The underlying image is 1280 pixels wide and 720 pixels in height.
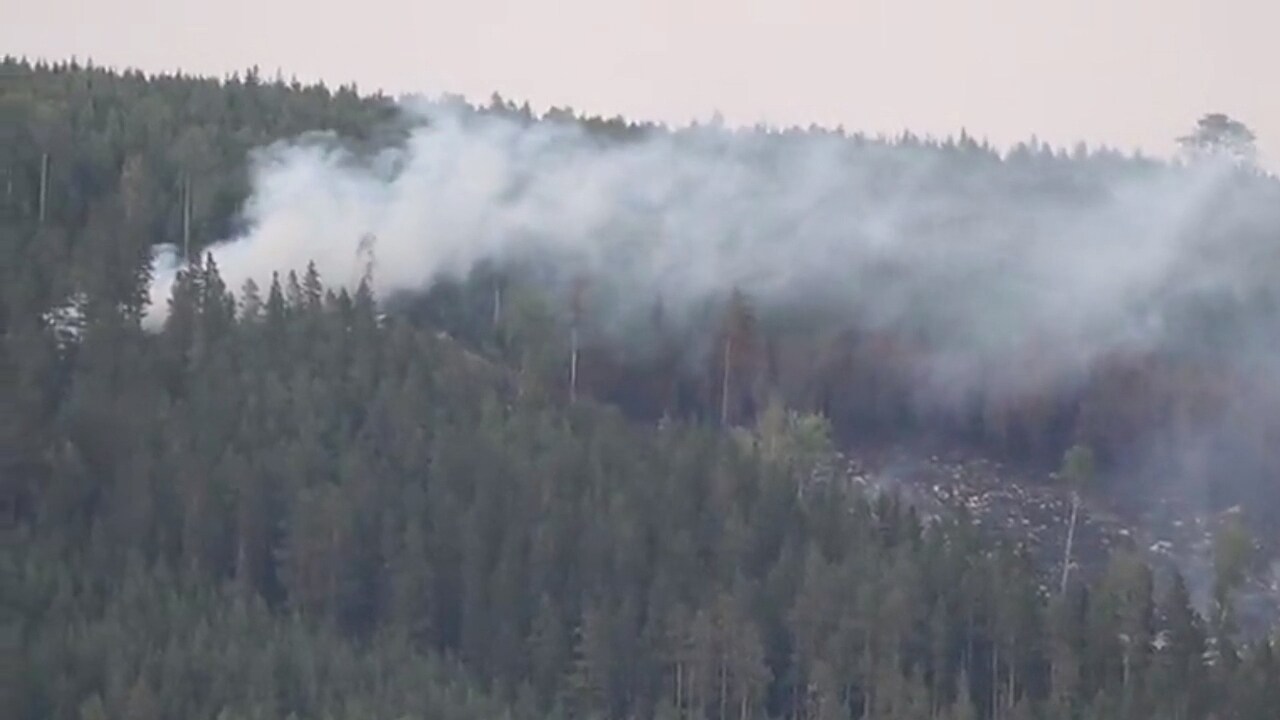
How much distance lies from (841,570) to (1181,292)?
143 feet

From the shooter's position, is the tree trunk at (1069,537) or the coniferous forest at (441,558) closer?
the coniferous forest at (441,558)

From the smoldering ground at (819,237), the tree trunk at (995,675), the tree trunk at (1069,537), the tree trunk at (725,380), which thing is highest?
the smoldering ground at (819,237)

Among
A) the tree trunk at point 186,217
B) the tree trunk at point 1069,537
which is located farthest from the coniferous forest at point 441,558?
the tree trunk at point 186,217

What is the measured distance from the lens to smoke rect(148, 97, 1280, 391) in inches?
4616

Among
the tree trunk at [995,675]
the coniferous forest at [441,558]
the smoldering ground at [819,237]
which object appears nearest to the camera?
the coniferous forest at [441,558]

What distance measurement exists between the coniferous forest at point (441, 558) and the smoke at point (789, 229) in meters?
13.2

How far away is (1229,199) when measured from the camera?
434 feet

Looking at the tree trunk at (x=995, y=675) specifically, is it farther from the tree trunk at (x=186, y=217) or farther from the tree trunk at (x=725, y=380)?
the tree trunk at (x=186, y=217)

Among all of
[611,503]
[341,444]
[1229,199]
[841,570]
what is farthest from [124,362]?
[1229,199]

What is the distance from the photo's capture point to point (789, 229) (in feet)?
421

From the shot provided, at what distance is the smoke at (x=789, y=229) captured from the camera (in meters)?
117

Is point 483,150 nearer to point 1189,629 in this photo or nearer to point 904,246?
point 904,246

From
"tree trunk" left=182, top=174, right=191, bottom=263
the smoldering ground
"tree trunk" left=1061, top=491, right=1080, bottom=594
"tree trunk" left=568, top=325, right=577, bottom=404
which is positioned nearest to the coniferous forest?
"tree trunk" left=1061, top=491, right=1080, bottom=594

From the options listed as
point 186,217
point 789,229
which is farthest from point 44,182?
point 789,229
